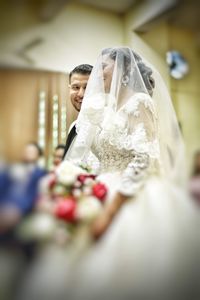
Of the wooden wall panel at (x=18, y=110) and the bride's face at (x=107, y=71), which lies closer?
the wooden wall panel at (x=18, y=110)

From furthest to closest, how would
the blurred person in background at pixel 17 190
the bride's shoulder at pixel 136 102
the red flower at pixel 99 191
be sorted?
1. the bride's shoulder at pixel 136 102
2. the red flower at pixel 99 191
3. the blurred person in background at pixel 17 190

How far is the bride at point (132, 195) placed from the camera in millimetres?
911

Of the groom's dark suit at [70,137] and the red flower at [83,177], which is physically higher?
the groom's dark suit at [70,137]

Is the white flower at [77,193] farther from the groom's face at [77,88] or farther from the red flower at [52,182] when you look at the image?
the groom's face at [77,88]

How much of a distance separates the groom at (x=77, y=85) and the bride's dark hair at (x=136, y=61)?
0.08m

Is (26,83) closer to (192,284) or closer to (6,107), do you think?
(6,107)

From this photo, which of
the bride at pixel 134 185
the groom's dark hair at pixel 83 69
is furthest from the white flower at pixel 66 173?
the groom's dark hair at pixel 83 69

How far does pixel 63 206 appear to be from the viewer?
35.4 inches

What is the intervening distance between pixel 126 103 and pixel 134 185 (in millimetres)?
327

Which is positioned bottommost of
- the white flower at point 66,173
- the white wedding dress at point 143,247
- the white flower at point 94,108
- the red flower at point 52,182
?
the white wedding dress at point 143,247

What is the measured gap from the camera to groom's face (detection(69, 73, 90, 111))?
1.15 m

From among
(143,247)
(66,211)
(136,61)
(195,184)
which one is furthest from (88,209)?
(136,61)

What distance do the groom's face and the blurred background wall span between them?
4 cm

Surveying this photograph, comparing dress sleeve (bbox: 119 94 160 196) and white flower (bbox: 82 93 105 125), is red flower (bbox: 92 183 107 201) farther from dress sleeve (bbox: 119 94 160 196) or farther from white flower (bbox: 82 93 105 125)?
white flower (bbox: 82 93 105 125)
